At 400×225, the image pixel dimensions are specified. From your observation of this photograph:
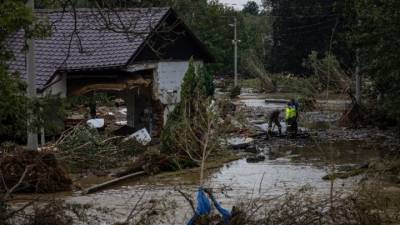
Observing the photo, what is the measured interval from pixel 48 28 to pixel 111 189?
8.56 metres

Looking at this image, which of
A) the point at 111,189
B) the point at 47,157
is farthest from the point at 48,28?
the point at 111,189

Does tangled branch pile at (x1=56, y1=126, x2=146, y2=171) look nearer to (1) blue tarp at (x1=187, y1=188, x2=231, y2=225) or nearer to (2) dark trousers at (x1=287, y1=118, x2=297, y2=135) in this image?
(2) dark trousers at (x1=287, y1=118, x2=297, y2=135)

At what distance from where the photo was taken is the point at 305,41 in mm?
69438

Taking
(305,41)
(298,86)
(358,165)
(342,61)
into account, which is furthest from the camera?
(305,41)

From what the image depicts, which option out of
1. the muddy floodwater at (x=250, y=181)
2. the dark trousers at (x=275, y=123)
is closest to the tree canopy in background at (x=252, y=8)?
the dark trousers at (x=275, y=123)

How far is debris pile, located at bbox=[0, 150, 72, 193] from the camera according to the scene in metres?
17.8

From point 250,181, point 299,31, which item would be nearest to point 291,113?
point 250,181

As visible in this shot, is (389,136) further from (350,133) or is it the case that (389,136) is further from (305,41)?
(305,41)

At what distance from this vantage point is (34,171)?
59.6 feet

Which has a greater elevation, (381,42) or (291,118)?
(381,42)

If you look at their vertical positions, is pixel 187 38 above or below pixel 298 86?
above

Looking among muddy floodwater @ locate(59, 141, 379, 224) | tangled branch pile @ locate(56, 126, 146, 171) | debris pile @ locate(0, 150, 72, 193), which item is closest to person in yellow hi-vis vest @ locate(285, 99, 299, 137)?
muddy floodwater @ locate(59, 141, 379, 224)

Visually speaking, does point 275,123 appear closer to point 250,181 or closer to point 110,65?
point 110,65

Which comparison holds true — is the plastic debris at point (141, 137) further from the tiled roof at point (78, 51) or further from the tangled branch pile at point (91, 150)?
the tiled roof at point (78, 51)
